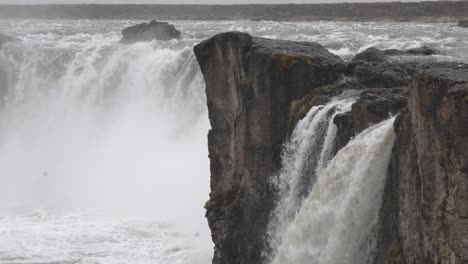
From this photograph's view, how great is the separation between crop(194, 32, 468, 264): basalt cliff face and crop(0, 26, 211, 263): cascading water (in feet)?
11.7

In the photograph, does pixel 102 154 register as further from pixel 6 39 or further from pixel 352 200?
pixel 352 200

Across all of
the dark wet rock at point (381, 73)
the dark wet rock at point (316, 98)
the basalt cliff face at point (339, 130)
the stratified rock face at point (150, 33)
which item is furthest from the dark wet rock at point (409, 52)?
the stratified rock face at point (150, 33)

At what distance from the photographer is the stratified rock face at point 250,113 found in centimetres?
1670

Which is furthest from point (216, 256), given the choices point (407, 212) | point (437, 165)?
point (437, 165)

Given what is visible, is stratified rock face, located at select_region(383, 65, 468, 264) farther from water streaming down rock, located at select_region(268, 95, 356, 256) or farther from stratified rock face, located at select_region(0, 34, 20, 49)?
stratified rock face, located at select_region(0, 34, 20, 49)

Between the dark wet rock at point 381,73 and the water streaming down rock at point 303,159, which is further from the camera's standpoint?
the dark wet rock at point 381,73

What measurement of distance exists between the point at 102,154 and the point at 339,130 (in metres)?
21.7

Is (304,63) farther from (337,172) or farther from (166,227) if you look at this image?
(166,227)

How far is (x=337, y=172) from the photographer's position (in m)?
12.7

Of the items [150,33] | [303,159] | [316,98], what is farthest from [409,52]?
[150,33]

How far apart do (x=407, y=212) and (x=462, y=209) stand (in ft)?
5.36

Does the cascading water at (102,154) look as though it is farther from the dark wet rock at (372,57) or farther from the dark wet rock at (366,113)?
the dark wet rock at (366,113)

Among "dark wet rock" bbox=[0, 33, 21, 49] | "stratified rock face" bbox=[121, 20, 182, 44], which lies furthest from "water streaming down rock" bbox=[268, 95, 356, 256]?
"stratified rock face" bbox=[121, 20, 182, 44]

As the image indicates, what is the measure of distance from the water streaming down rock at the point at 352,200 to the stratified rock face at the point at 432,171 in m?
0.32
